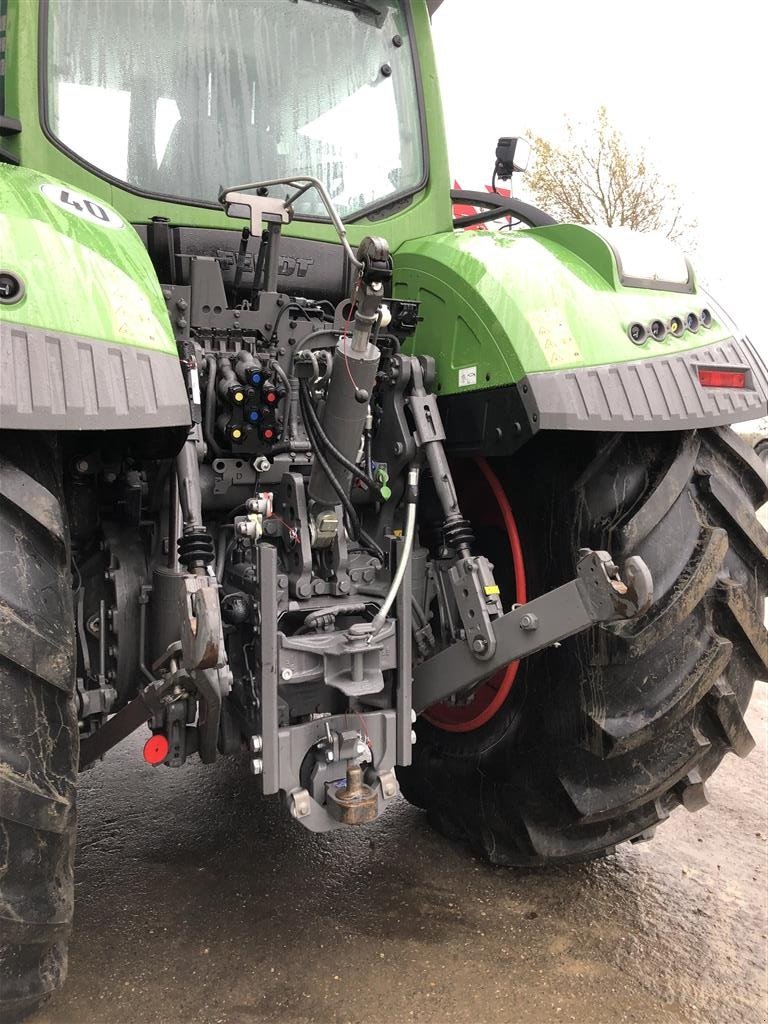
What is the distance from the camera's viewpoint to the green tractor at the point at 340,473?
183 cm

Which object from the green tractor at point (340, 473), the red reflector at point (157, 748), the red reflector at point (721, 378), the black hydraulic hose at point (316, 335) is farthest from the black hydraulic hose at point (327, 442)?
the red reflector at point (721, 378)

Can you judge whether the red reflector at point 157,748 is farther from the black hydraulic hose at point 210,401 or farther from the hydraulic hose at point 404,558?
the black hydraulic hose at point 210,401

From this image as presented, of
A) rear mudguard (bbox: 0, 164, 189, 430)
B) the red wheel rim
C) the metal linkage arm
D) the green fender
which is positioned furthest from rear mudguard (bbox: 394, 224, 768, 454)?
rear mudguard (bbox: 0, 164, 189, 430)

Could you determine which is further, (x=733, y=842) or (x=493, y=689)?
(x=733, y=842)

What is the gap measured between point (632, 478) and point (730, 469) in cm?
30

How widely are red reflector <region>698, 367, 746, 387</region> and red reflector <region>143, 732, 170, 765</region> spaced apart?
155cm

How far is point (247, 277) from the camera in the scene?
241 centimetres

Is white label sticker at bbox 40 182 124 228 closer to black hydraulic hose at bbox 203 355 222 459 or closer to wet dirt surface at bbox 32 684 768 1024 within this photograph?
black hydraulic hose at bbox 203 355 222 459

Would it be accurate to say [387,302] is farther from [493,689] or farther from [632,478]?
[493,689]

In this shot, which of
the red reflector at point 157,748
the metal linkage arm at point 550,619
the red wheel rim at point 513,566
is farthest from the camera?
the red wheel rim at point 513,566

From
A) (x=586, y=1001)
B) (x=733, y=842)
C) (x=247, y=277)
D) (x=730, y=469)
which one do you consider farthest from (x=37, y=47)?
(x=733, y=842)

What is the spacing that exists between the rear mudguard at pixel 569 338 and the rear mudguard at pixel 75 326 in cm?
79

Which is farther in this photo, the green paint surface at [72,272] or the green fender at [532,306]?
the green fender at [532,306]

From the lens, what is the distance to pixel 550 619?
6.29 ft
